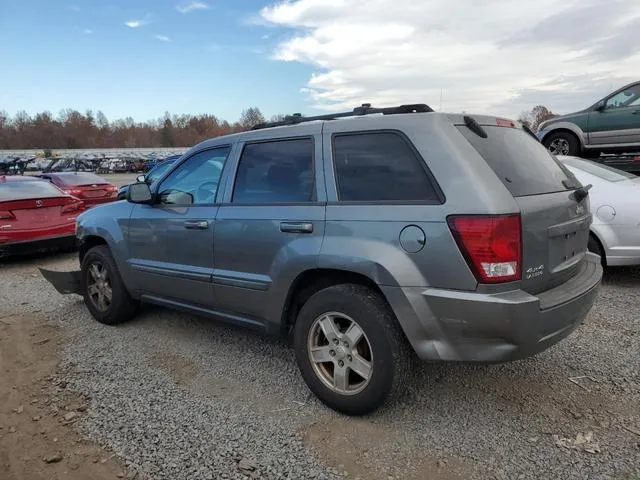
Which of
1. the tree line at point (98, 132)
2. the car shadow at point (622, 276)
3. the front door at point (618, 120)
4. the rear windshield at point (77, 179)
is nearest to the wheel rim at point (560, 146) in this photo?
the front door at point (618, 120)

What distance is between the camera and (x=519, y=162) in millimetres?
3092

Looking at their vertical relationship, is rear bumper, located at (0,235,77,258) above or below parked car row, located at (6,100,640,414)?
below

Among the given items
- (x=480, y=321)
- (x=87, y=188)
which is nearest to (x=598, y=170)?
(x=480, y=321)

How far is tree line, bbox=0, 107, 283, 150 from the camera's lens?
378 ft

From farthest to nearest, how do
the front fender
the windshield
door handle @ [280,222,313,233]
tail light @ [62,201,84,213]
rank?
tail light @ [62,201,84,213] → the windshield → the front fender → door handle @ [280,222,313,233]

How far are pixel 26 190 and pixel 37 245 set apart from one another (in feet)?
3.91

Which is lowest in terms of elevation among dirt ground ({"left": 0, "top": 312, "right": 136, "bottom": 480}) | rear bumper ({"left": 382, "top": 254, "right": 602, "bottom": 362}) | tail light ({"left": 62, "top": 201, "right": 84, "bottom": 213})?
dirt ground ({"left": 0, "top": 312, "right": 136, "bottom": 480})

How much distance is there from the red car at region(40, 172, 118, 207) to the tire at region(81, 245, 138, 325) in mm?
7628

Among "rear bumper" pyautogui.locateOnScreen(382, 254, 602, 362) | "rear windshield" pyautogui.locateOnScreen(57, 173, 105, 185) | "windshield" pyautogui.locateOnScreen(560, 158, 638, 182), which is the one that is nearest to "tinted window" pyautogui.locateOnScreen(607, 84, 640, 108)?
"windshield" pyautogui.locateOnScreen(560, 158, 638, 182)

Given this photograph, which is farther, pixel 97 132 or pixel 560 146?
pixel 97 132

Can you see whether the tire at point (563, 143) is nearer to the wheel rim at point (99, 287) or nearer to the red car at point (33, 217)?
the wheel rim at point (99, 287)

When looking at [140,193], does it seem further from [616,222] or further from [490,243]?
[616,222]

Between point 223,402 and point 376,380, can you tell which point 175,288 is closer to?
point 223,402

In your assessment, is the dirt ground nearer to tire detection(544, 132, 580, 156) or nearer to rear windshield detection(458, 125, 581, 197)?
rear windshield detection(458, 125, 581, 197)
